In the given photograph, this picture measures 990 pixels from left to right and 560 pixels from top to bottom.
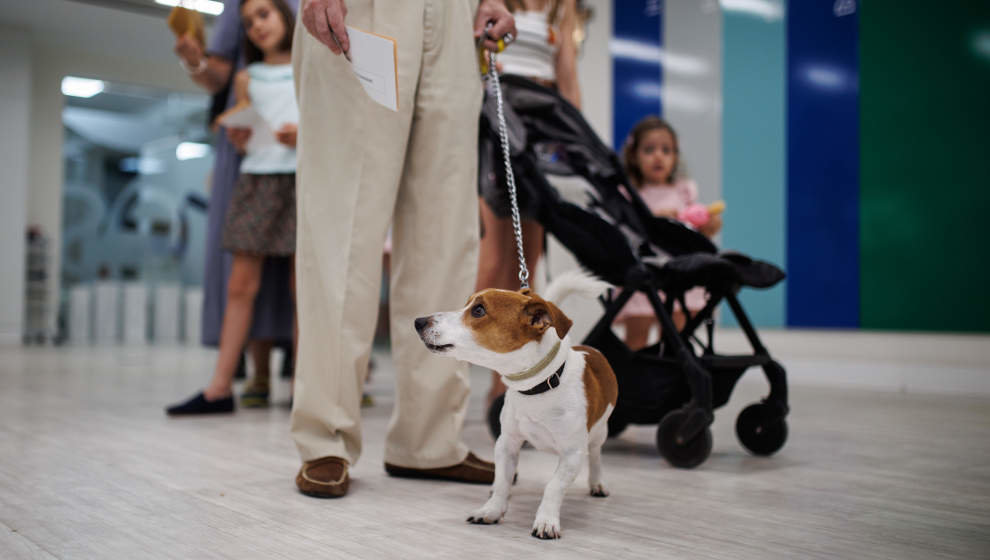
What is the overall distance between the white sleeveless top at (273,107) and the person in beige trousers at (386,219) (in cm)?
101

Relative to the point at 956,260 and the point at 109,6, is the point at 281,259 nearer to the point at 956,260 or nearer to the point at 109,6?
the point at 956,260

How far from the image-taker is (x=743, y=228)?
172 inches

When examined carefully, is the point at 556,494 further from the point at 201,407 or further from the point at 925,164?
the point at 925,164

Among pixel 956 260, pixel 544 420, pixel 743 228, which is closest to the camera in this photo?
pixel 544 420

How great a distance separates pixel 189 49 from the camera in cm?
263

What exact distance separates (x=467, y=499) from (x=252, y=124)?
5.39 feet

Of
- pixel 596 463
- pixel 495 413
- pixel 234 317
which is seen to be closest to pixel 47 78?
pixel 234 317

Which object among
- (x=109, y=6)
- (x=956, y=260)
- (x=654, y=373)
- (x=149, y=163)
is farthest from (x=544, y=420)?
(x=149, y=163)

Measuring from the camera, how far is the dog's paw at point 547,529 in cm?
118

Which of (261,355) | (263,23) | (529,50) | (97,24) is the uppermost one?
(97,24)

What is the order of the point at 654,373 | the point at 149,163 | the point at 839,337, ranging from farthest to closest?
the point at 149,163 < the point at 839,337 < the point at 654,373

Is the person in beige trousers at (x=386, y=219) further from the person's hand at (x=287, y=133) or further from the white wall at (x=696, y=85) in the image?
the white wall at (x=696, y=85)

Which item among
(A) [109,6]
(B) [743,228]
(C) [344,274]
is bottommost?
(C) [344,274]

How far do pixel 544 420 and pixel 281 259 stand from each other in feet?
6.69
